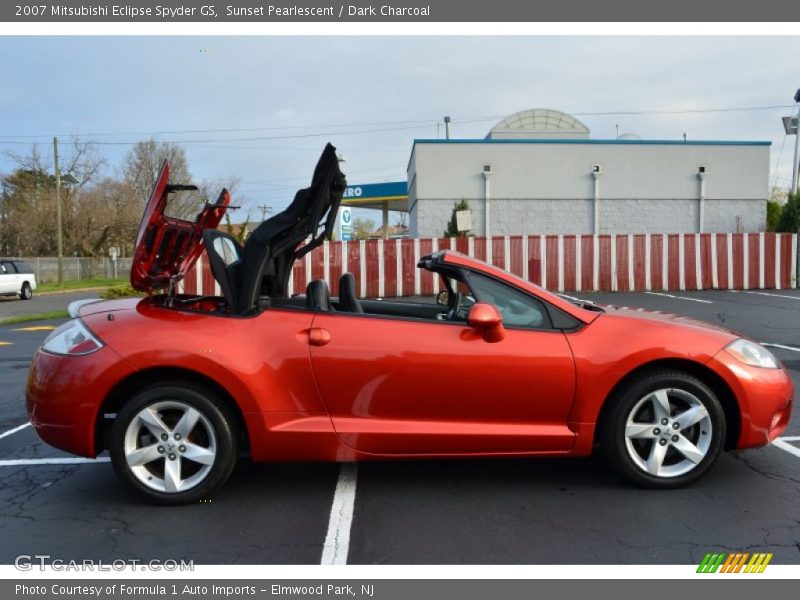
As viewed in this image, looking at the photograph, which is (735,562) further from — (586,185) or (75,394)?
(586,185)

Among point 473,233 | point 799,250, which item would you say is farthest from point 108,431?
point 473,233

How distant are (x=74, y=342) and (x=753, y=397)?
12.9ft

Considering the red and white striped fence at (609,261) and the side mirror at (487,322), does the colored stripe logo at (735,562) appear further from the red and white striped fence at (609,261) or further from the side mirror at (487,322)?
the red and white striped fence at (609,261)

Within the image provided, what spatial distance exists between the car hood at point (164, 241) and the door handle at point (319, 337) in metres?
1.18

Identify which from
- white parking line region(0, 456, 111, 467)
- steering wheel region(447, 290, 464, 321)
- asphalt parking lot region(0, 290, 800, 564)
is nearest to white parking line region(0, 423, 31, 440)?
white parking line region(0, 456, 111, 467)

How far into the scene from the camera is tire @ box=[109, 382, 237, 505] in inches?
137

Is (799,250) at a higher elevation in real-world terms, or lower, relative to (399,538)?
higher

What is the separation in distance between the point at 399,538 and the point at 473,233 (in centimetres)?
2381

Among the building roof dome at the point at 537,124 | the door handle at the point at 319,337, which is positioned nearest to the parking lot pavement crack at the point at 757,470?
the door handle at the point at 319,337

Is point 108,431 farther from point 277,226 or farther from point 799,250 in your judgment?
point 799,250

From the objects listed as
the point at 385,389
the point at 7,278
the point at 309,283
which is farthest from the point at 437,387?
the point at 7,278

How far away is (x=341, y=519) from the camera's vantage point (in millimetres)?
3396
